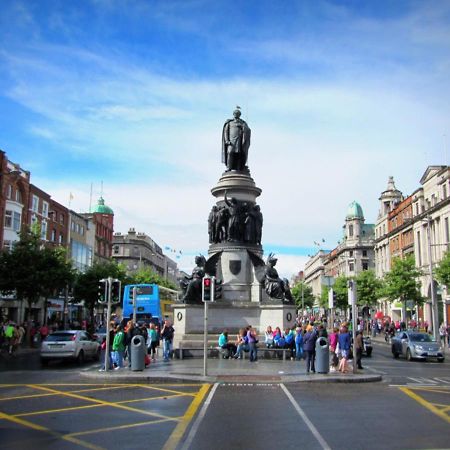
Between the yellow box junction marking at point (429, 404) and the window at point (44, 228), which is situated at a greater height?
the window at point (44, 228)

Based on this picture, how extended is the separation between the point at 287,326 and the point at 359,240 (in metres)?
101

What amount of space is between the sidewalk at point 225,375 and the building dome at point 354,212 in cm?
10771

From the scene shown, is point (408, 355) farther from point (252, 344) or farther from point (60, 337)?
point (60, 337)

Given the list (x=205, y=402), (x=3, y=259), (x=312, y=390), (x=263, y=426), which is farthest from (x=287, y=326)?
(x=3, y=259)

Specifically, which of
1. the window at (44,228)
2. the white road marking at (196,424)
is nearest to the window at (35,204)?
the window at (44,228)

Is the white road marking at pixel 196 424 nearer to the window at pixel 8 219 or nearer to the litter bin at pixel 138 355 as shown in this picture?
the litter bin at pixel 138 355

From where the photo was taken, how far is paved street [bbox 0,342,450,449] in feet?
29.8

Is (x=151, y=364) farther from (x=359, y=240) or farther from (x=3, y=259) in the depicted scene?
(x=359, y=240)

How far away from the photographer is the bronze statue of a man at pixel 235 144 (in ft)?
102

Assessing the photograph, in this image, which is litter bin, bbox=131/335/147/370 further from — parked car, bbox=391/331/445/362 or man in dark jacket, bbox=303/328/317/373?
parked car, bbox=391/331/445/362

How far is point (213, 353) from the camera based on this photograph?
2508 centimetres

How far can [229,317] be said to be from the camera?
2742 cm

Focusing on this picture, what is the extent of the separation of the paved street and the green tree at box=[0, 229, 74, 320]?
942 inches

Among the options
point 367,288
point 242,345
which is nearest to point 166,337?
point 242,345
